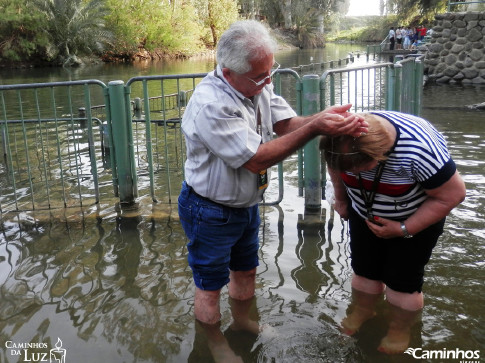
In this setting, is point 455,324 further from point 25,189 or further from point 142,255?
point 25,189

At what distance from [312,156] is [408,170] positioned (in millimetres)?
2598

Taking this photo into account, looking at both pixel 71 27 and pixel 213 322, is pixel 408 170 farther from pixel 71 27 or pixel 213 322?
pixel 71 27

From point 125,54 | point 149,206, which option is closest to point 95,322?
point 149,206

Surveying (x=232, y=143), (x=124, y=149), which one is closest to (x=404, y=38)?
(x=124, y=149)

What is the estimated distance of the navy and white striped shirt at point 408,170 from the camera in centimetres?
249

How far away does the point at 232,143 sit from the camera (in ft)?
8.04

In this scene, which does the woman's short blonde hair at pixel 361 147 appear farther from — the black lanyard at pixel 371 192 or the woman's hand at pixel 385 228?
the woman's hand at pixel 385 228

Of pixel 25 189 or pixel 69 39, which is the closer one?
pixel 25 189

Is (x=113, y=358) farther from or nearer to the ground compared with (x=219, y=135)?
nearer to the ground

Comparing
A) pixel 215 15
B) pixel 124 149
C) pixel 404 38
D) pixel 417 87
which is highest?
pixel 215 15

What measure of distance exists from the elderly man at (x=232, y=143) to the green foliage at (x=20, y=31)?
3855 centimetres

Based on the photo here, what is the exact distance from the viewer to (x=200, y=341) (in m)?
3.23

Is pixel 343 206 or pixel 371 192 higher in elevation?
pixel 371 192

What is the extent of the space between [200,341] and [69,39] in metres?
39.8
